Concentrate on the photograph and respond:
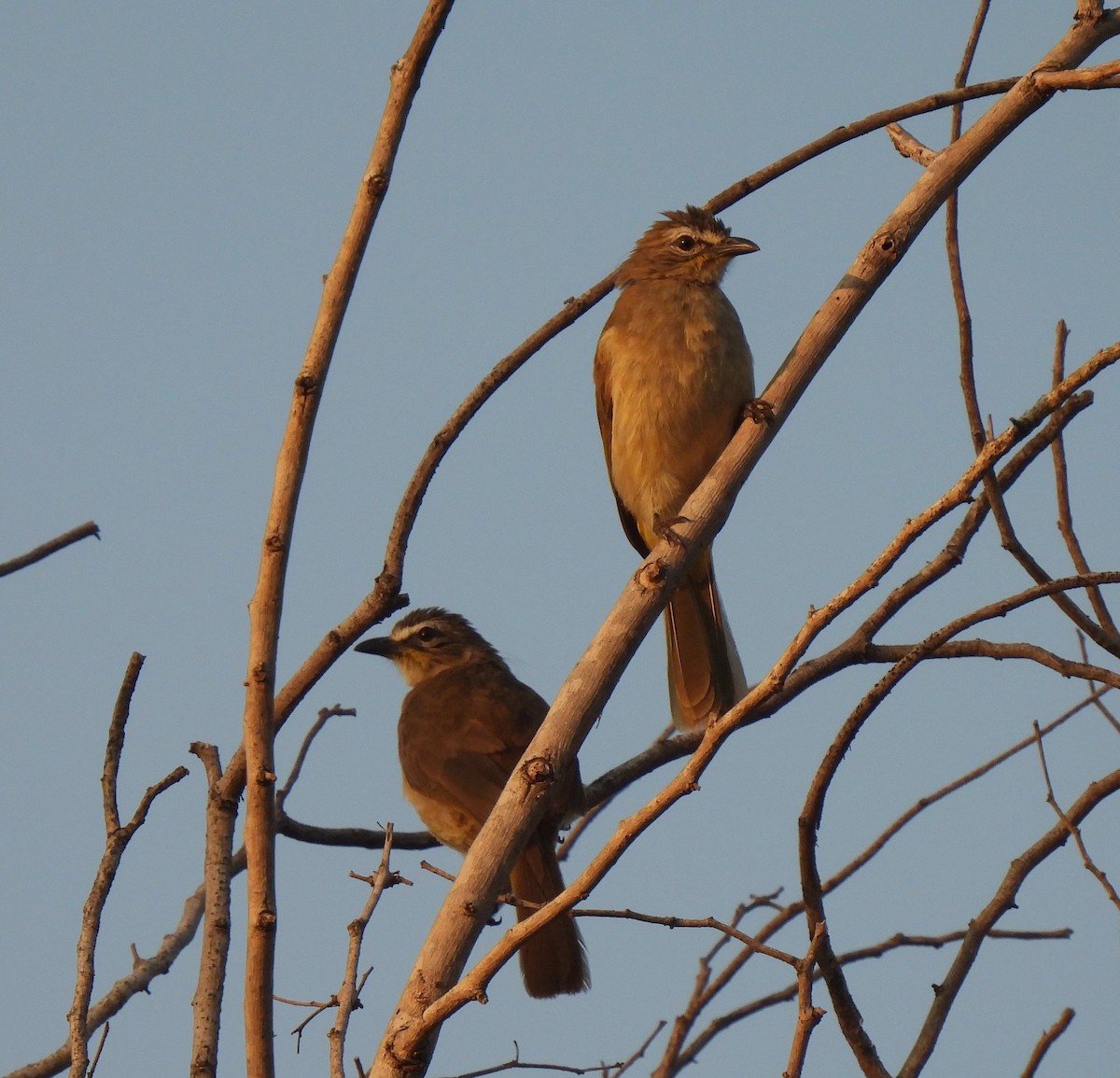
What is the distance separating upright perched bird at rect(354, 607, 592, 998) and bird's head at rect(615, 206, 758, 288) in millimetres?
1998

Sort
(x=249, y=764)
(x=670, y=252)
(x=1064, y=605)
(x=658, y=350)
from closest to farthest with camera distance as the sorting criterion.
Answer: (x=249, y=764) → (x=1064, y=605) → (x=658, y=350) → (x=670, y=252)

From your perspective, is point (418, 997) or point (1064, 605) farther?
point (1064, 605)

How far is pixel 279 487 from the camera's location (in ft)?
8.86

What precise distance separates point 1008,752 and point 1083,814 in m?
0.54

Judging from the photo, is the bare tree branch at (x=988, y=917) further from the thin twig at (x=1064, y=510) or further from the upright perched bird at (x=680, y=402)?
the upright perched bird at (x=680, y=402)

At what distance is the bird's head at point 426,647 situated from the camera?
7.83 metres

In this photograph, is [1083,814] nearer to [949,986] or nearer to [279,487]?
[949,986]

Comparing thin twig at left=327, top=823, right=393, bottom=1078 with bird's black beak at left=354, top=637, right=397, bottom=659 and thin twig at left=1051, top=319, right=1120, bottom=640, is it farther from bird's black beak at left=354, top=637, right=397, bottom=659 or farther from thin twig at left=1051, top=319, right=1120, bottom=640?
bird's black beak at left=354, top=637, right=397, bottom=659

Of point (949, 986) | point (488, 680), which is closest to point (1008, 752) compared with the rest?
point (949, 986)

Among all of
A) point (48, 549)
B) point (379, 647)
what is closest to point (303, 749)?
point (48, 549)

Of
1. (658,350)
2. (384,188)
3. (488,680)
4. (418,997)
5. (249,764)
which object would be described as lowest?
(418,997)

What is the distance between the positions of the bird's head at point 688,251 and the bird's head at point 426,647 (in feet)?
7.63

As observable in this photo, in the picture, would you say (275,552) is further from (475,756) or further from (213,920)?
(475,756)

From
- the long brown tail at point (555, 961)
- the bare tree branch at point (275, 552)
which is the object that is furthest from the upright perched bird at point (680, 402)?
the bare tree branch at point (275, 552)
